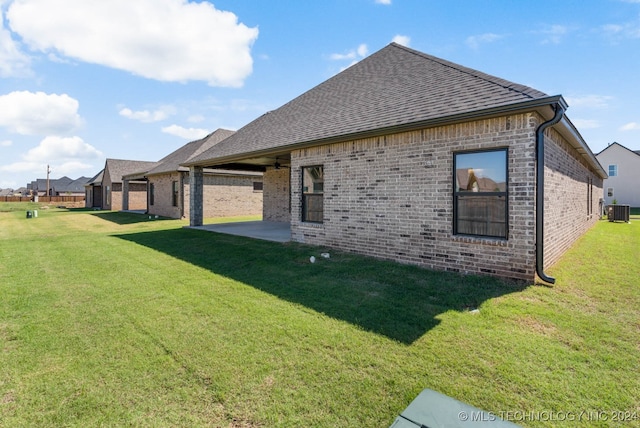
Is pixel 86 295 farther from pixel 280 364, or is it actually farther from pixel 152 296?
pixel 280 364

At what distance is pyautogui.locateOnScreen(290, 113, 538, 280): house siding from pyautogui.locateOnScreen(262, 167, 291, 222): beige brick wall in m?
7.87

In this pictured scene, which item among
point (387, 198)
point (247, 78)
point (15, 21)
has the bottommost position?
Answer: point (387, 198)

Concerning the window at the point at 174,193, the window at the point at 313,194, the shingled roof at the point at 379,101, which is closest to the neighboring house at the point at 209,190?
the window at the point at 174,193

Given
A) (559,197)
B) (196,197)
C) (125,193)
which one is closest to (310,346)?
(559,197)

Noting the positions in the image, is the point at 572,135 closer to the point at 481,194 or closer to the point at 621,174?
the point at 481,194

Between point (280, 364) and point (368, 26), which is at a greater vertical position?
point (368, 26)

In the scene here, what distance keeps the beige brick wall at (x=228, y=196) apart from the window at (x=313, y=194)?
41.6 feet

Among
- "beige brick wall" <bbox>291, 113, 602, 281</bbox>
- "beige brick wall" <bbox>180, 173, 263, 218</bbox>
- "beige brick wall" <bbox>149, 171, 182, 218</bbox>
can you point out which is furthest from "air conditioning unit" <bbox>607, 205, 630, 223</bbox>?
"beige brick wall" <bbox>149, 171, 182, 218</bbox>

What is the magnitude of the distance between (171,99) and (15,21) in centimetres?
770

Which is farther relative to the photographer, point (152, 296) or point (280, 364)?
point (152, 296)

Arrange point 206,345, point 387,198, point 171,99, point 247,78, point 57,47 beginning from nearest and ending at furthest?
point 206,345
point 387,198
point 57,47
point 247,78
point 171,99

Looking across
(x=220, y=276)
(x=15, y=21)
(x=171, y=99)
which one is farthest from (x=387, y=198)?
(x=171, y=99)

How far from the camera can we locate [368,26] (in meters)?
10.5

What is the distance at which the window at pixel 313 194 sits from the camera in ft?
31.1
